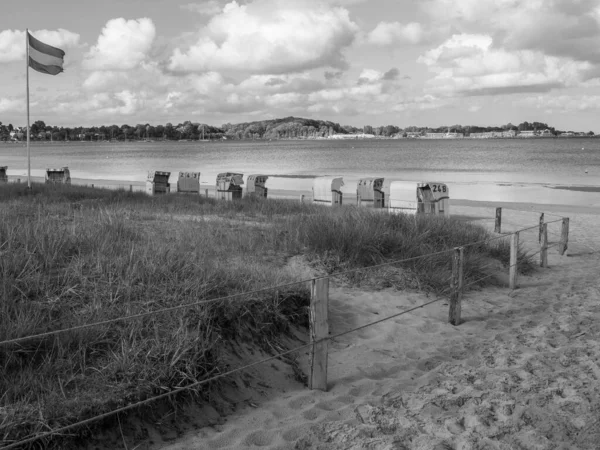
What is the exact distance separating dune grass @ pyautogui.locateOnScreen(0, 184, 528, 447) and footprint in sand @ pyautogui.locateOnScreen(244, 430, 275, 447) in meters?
0.54

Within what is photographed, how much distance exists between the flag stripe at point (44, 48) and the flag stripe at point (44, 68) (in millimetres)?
319

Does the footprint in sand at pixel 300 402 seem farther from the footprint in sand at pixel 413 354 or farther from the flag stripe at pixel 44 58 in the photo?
the flag stripe at pixel 44 58

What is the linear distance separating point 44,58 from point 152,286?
11985 mm

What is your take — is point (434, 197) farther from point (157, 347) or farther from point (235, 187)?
point (157, 347)

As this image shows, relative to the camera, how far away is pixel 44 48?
14930 millimetres

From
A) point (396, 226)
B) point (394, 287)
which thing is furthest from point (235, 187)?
point (394, 287)

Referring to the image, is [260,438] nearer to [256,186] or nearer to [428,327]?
[428,327]

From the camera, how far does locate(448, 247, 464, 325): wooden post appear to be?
20.9 ft

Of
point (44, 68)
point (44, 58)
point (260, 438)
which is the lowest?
point (260, 438)

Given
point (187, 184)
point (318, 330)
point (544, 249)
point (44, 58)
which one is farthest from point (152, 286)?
point (187, 184)

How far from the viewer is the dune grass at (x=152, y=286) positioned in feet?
13.1

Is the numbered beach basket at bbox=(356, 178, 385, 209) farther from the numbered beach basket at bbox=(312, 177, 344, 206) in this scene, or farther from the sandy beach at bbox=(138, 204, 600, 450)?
the sandy beach at bbox=(138, 204, 600, 450)

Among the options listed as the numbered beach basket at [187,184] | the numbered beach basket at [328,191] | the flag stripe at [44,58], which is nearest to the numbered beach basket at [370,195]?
the numbered beach basket at [328,191]

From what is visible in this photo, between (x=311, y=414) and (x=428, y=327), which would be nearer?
(x=311, y=414)
